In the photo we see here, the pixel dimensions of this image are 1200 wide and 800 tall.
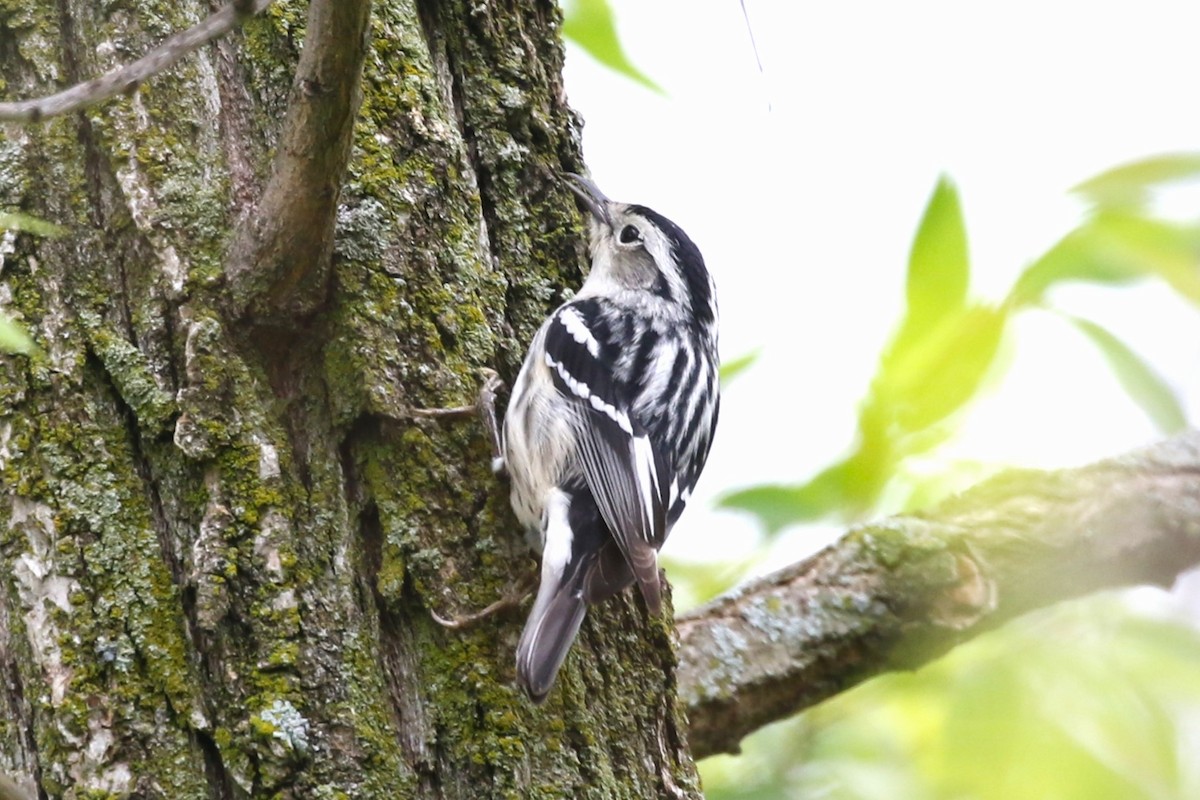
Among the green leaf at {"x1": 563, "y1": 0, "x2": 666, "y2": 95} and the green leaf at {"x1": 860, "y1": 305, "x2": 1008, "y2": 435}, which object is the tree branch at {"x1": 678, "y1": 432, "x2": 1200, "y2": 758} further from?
the green leaf at {"x1": 563, "y1": 0, "x2": 666, "y2": 95}

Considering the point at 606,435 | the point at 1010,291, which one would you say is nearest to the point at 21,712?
the point at 606,435

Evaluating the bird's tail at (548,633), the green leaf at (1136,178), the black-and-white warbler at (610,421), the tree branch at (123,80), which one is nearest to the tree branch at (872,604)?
the black-and-white warbler at (610,421)

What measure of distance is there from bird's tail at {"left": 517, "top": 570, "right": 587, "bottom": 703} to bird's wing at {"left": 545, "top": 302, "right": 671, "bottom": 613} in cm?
29

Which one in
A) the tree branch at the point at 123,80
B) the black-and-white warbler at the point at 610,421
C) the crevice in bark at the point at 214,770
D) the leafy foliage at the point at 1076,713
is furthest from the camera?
the black-and-white warbler at the point at 610,421

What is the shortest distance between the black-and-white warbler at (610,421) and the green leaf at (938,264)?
31.6 inches

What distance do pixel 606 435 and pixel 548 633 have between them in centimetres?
97

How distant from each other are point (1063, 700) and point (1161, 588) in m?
2.15

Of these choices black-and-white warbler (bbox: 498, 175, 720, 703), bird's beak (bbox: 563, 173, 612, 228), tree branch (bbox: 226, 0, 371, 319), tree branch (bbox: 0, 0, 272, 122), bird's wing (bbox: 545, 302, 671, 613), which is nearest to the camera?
tree branch (bbox: 0, 0, 272, 122)

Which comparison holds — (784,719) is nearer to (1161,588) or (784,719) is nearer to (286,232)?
→ (1161,588)

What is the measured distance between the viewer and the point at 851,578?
360 cm

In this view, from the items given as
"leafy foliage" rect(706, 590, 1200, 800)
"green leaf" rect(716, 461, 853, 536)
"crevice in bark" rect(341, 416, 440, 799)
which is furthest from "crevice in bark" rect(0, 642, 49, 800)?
"green leaf" rect(716, 461, 853, 536)

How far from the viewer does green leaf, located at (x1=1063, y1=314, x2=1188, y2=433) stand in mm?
2340

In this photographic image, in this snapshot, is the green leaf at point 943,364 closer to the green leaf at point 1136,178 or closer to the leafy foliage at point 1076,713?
the green leaf at point 1136,178

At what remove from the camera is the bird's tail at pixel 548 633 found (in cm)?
243
